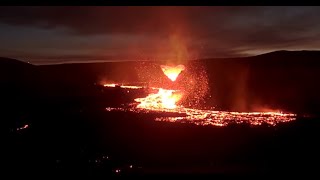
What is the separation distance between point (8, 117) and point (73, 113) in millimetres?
3586

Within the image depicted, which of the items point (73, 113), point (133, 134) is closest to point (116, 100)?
point (73, 113)

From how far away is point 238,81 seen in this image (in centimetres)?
4372

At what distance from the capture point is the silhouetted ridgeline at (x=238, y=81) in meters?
26.6

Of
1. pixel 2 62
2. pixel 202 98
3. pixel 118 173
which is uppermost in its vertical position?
pixel 2 62

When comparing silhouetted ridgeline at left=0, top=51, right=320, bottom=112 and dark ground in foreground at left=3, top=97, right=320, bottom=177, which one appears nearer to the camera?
dark ground in foreground at left=3, top=97, right=320, bottom=177

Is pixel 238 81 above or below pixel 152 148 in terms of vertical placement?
above

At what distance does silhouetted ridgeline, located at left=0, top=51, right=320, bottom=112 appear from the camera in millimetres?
26641

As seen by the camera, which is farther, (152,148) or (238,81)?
(238,81)

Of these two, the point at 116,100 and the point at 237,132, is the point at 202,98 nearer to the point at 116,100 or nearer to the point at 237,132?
the point at 116,100

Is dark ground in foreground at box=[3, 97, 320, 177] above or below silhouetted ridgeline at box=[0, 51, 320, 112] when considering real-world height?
below

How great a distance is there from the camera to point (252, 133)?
14.2 meters

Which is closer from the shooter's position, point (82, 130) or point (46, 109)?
point (82, 130)

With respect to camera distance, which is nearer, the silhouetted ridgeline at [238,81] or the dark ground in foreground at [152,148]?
the dark ground in foreground at [152,148]

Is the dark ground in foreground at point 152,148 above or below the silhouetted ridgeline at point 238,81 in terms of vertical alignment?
below
